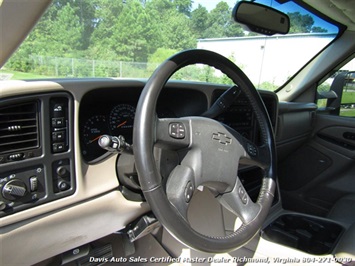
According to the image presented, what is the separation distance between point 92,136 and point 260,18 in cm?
118

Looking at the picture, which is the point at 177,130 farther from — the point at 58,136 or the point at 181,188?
the point at 58,136

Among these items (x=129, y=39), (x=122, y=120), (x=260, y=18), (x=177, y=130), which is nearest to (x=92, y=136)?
(x=122, y=120)

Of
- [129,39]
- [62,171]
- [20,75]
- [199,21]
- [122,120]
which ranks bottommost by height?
[62,171]

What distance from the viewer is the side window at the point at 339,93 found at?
9.75 ft

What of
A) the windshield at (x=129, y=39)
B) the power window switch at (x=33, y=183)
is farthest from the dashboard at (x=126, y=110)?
the power window switch at (x=33, y=183)

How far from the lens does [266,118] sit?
1.37 m

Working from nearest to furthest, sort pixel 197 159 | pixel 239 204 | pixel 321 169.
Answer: pixel 197 159, pixel 239 204, pixel 321 169

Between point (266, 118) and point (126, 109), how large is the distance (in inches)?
27.2

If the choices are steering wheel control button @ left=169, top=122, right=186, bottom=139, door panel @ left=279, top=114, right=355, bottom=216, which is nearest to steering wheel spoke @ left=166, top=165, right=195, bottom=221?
steering wheel control button @ left=169, top=122, right=186, bottom=139

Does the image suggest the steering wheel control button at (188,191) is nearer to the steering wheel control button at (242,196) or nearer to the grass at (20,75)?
the steering wheel control button at (242,196)

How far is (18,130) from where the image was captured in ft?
3.30

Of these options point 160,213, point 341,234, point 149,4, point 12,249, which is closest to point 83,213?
point 12,249

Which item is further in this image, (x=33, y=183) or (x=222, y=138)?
(x=222, y=138)

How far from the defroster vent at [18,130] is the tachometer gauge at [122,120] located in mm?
445
